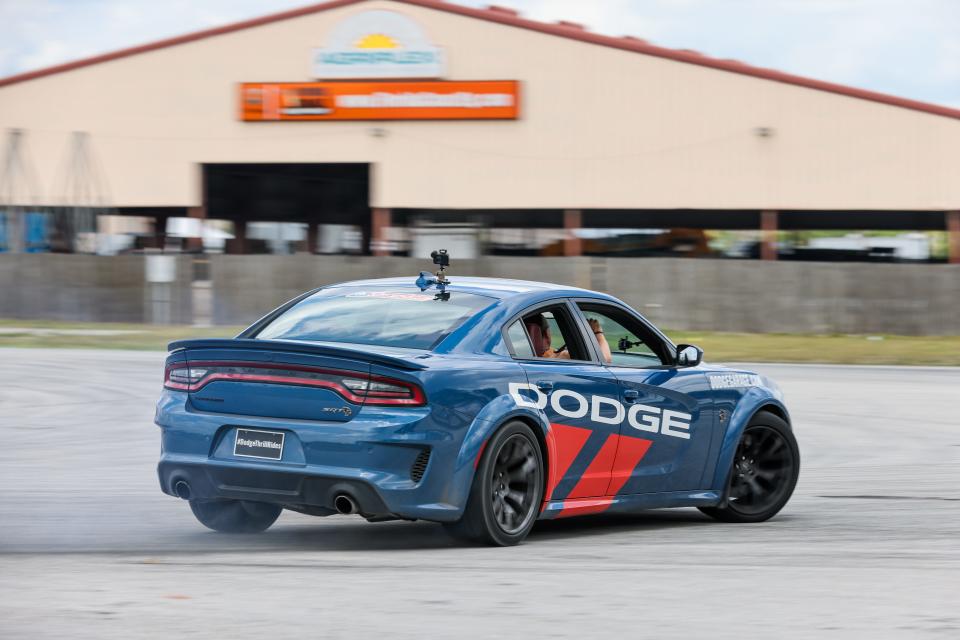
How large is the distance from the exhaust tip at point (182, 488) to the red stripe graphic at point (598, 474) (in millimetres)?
1952

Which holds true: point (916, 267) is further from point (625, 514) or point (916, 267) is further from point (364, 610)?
point (364, 610)

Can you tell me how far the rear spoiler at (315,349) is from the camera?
23.0 ft

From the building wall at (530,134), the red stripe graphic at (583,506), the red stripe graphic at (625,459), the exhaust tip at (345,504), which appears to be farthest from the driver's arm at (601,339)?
the building wall at (530,134)

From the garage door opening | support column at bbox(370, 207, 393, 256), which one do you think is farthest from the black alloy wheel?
the garage door opening

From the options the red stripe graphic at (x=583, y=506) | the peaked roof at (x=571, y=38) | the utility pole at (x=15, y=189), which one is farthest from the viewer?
the utility pole at (x=15, y=189)

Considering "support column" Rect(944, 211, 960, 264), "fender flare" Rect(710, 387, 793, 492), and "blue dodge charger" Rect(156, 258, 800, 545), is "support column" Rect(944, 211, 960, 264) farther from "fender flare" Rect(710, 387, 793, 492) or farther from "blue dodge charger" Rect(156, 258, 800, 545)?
"blue dodge charger" Rect(156, 258, 800, 545)

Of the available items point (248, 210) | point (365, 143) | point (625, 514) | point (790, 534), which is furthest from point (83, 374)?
point (248, 210)

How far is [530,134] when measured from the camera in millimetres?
44250

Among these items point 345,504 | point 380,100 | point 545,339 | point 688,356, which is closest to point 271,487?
point 345,504

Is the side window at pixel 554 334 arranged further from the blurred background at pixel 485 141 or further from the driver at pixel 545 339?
the blurred background at pixel 485 141

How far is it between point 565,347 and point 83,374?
42.7 feet

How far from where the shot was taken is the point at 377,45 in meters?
45.2

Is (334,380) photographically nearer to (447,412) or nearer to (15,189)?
(447,412)

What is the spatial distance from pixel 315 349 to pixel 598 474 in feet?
6.07
